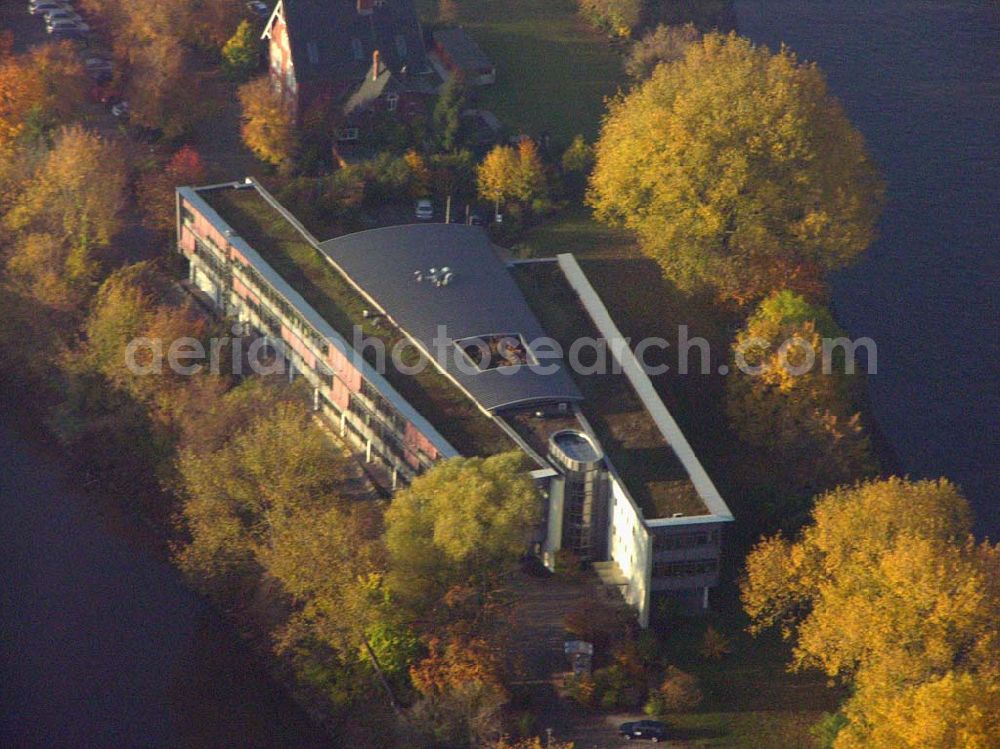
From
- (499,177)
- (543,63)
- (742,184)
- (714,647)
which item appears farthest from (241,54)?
(714,647)

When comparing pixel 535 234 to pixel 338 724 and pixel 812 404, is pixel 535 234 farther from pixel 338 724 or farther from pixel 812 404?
pixel 338 724

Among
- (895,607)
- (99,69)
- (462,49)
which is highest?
(462,49)

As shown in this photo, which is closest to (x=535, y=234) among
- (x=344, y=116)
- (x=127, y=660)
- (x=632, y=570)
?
(x=344, y=116)

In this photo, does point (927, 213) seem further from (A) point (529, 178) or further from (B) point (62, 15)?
(B) point (62, 15)

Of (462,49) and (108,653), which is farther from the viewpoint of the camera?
(462,49)

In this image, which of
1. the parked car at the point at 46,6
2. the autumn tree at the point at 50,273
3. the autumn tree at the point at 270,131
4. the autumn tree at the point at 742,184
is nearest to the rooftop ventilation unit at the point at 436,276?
the autumn tree at the point at 742,184
